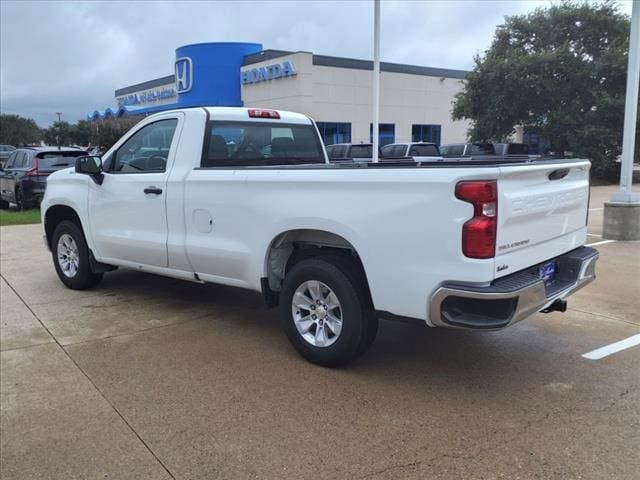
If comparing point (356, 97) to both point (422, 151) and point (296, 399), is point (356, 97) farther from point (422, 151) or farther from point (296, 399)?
point (296, 399)

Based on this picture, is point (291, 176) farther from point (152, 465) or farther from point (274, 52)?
point (274, 52)

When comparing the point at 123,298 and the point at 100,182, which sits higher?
the point at 100,182

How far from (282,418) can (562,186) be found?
2.55 m

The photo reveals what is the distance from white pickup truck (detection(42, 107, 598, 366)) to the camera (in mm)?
3658

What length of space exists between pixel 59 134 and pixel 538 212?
70.8 metres

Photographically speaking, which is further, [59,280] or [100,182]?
[59,280]

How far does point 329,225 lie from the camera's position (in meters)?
4.25

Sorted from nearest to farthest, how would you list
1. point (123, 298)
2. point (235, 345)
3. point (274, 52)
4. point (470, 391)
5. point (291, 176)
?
point (470, 391) < point (291, 176) < point (235, 345) < point (123, 298) < point (274, 52)

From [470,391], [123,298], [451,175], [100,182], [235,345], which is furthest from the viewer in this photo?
[123,298]

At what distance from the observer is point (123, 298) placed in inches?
265

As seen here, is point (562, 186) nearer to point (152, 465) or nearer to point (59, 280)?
point (152, 465)

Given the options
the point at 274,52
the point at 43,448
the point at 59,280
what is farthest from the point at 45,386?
the point at 274,52

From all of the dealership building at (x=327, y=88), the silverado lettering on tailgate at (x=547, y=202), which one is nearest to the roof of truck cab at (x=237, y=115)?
the silverado lettering on tailgate at (x=547, y=202)

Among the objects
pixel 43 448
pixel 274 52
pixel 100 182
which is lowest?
pixel 43 448
